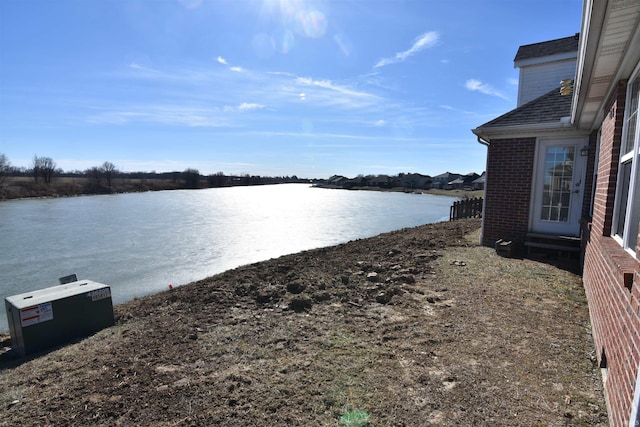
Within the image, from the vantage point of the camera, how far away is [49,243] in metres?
12.9

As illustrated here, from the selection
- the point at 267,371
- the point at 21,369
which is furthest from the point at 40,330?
the point at 267,371

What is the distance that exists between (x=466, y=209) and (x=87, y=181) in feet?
215

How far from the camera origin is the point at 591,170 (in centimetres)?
598

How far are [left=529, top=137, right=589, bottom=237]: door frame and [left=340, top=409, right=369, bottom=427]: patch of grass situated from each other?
5.91m

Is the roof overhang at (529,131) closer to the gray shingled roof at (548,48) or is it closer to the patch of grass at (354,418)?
the gray shingled roof at (548,48)

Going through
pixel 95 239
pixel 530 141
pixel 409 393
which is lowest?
pixel 95 239

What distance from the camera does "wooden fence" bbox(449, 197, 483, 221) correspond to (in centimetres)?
1539

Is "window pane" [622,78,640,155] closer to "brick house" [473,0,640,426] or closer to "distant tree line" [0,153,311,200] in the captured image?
"brick house" [473,0,640,426]

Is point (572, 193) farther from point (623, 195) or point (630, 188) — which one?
point (630, 188)

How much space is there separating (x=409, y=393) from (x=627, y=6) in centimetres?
289

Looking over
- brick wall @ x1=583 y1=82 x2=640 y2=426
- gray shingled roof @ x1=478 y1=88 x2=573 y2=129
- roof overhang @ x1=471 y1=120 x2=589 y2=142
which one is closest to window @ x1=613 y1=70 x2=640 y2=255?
brick wall @ x1=583 y1=82 x2=640 y2=426

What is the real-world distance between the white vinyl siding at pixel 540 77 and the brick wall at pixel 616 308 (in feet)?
23.9

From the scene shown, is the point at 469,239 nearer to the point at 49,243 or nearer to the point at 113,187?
the point at 49,243

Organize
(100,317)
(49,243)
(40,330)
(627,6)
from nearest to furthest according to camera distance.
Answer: (627,6), (40,330), (100,317), (49,243)
